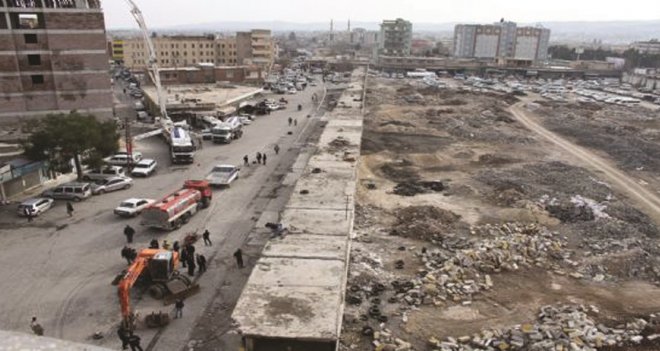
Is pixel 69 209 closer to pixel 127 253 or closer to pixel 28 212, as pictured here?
pixel 28 212

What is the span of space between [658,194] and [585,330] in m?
22.4

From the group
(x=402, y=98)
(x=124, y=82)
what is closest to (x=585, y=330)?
(x=402, y=98)

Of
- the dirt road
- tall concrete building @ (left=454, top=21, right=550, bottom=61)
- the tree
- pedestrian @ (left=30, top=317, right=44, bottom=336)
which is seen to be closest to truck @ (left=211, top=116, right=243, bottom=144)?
the tree

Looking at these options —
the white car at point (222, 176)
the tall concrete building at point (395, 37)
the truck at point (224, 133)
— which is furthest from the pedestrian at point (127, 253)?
the tall concrete building at point (395, 37)

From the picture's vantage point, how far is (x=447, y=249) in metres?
23.6

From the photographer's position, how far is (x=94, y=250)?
22.5 meters

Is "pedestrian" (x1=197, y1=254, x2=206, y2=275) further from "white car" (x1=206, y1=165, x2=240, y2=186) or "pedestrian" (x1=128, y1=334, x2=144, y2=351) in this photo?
"white car" (x1=206, y1=165, x2=240, y2=186)

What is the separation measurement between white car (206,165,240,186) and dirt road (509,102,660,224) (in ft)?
83.1

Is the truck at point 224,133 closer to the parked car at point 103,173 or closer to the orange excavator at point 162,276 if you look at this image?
the parked car at point 103,173

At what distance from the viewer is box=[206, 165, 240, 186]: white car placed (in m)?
31.7

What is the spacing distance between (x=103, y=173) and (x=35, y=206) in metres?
6.57

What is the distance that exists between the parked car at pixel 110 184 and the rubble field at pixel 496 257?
1450cm

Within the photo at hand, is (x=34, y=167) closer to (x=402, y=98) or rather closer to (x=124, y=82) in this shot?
(x=402, y=98)

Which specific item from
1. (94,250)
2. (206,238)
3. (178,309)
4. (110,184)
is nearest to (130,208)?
(94,250)
